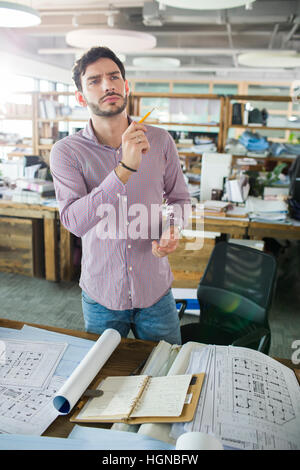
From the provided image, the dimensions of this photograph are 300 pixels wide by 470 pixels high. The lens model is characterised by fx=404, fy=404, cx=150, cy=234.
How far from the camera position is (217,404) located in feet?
2.88

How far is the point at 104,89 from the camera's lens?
1.37 meters

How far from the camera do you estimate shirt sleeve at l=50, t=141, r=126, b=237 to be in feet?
3.90

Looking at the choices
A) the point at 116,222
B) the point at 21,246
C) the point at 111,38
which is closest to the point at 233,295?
the point at 116,222

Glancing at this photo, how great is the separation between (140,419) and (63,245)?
9.86 ft

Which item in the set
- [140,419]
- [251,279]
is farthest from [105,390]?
[251,279]

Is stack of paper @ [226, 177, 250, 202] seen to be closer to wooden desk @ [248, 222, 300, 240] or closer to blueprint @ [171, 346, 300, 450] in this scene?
wooden desk @ [248, 222, 300, 240]

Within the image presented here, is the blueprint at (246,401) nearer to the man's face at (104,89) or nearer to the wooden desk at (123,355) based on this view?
the wooden desk at (123,355)

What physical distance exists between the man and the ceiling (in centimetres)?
513

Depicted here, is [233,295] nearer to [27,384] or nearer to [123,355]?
[123,355]

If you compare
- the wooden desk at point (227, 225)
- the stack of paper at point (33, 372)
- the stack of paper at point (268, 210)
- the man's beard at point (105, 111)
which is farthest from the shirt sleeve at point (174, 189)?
the stack of paper at point (268, 210)

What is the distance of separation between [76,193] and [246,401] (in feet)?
2.72

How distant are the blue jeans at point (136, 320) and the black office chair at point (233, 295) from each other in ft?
1.34

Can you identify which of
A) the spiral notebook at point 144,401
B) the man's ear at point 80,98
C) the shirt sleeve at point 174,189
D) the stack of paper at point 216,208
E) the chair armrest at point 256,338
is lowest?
the chair armrest at point 256,338

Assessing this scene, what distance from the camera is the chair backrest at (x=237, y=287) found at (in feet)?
5.88
